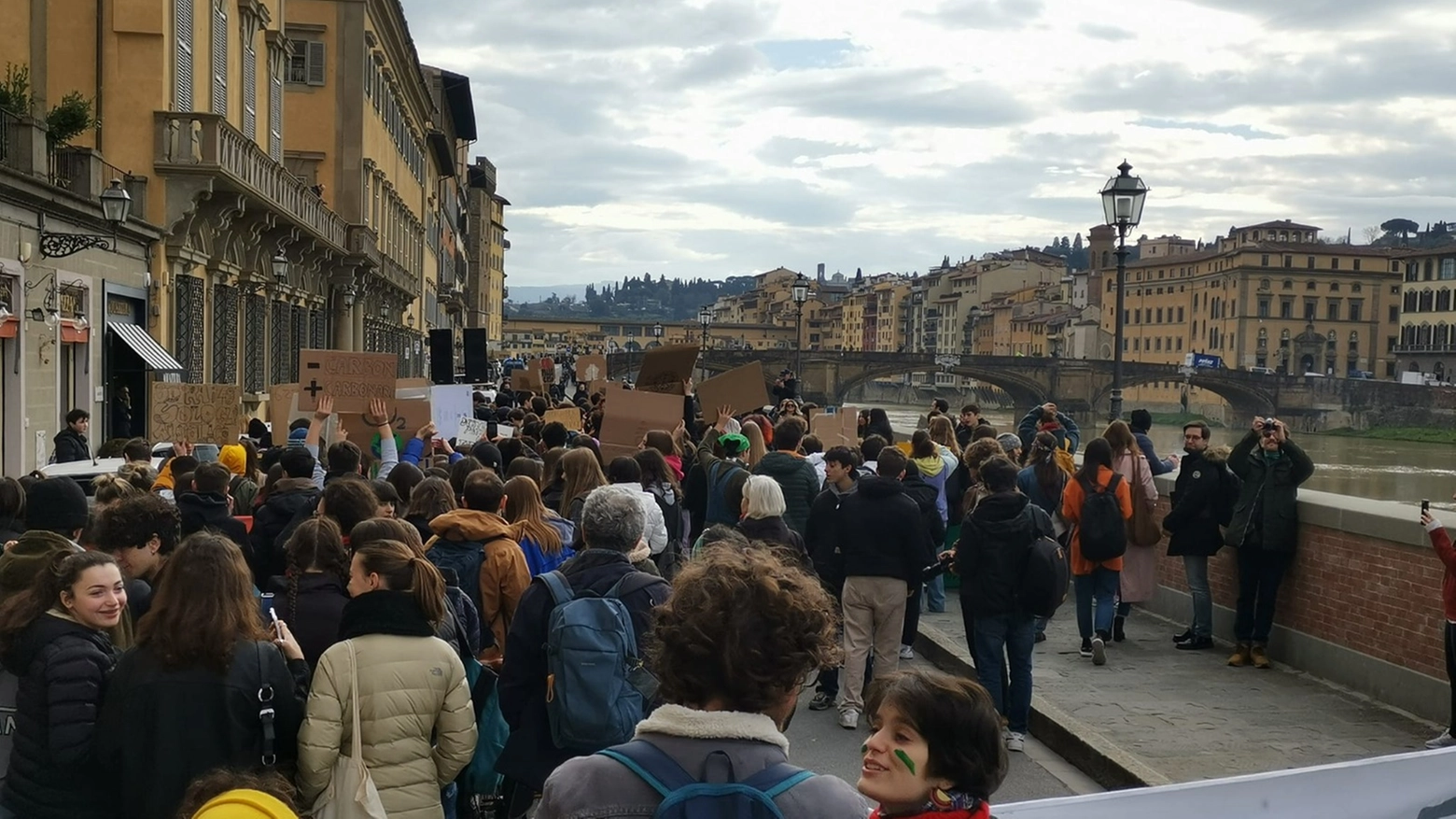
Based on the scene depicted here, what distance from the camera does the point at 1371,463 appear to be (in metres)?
71.4

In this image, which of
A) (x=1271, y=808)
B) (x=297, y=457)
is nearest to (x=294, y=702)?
(x=1271, y=808)

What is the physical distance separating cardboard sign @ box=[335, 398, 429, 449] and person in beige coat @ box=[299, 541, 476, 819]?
753 centimetres

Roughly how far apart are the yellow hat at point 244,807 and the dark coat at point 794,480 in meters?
7.39

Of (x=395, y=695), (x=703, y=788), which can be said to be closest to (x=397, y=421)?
(x=395, y=695)

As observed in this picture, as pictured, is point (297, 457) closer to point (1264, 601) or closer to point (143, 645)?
point (143, 645)

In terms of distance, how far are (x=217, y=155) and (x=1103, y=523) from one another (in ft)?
A: 56.1

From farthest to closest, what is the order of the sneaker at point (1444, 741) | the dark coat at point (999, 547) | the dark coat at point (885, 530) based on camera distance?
the dark coat at point (885, 530), the dark coat at point (999, 547), the sneaker at point (1444, 741)

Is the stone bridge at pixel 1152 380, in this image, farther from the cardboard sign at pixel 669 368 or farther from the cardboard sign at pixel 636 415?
the cardboard sign at pixel 636 415

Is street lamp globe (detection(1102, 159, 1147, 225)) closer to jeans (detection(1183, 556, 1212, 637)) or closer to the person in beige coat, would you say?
jeans (detection(1183, 556, 1212, 637))

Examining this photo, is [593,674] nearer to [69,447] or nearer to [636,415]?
[636,415]

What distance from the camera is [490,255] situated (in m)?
124

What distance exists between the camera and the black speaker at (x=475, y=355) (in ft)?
80.5

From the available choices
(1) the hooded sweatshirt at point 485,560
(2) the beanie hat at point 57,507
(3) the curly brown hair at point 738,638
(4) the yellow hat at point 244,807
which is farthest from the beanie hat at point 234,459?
(3) the curly brown hair at point 738,638

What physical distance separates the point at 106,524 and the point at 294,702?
4.41 feet
